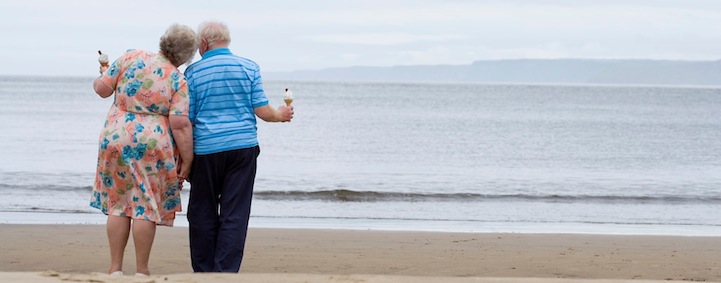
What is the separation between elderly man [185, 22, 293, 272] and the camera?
5.01 metres

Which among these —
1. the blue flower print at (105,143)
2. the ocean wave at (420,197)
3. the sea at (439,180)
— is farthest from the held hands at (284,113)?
the ocean wave at (420,197)

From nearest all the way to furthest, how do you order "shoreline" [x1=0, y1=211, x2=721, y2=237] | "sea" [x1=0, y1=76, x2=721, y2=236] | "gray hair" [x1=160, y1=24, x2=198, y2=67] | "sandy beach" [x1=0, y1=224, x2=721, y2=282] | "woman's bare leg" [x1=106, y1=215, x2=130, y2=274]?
"gray hair" [x1=160, y1=24, x2=198, y2=67] < "woman's bare leg" [x1=106, y1=215, x2=130, y2=274] < "sandy beach" [x1=0, y1=224, x2=721, y2=282] < "shoreline" [x1=0, y1=211, x2=721, y2=237] < "sea" [x1=0, y1=76, x2=721, y2=236]

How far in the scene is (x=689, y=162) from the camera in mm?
24312

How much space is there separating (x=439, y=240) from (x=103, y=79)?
4.51 m

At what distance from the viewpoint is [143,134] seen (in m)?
4.84

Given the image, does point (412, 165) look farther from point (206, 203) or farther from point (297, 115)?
point (297, 115)

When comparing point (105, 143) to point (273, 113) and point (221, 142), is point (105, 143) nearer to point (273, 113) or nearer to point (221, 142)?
point (221, 142)

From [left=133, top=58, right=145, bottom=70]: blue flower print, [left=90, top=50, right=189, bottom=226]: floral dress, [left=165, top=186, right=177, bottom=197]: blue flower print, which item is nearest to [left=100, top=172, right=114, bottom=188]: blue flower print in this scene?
[left=90, top=50, right=189, bottom=226]: floral dress

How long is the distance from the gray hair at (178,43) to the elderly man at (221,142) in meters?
0.12

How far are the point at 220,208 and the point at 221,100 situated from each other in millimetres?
611

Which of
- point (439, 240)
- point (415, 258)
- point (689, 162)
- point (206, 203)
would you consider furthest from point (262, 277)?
point (689, 162)

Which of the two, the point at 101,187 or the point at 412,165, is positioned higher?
the point at 101,187

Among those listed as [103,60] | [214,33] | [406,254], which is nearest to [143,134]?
[103,60]

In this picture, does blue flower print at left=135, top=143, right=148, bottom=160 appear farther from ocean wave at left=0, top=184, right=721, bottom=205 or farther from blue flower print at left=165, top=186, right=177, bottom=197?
ocean wave at left=0, top=184, right=721, bottom=205
